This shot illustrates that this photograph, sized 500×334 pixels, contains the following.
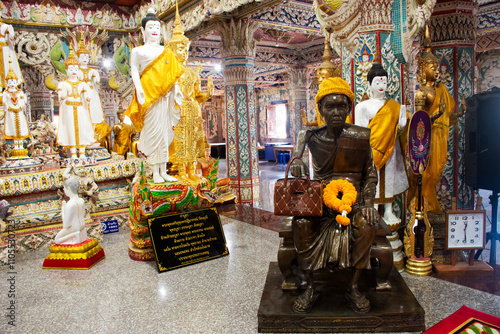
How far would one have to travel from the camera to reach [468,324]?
237cm

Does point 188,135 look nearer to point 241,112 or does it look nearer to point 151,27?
point 151,27

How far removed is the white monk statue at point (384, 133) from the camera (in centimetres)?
325

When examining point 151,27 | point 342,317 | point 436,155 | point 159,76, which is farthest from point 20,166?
point 436,155

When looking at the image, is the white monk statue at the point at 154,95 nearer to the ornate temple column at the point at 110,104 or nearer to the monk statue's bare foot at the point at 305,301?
the monk statue's bare foot at the point at 305,301

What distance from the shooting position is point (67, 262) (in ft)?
12.2

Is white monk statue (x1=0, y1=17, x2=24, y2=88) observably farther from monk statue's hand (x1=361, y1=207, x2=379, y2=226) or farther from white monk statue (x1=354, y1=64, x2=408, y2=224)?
monk statue's hand (x1=361, y1=207, x2=379, y2=226)

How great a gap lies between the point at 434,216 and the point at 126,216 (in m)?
3.98

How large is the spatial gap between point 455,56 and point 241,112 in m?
3.84

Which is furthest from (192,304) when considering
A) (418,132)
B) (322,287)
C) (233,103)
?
(233,103)

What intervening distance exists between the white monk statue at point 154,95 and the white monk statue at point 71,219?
826mm

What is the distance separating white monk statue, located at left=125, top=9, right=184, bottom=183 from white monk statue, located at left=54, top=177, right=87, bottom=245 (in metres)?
0.83

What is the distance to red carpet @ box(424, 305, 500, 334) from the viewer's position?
2307 millimetres

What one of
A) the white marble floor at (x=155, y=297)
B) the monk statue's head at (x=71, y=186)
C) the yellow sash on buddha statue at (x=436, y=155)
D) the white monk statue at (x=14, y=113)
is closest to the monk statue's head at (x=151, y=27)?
the monk statue's head at (x=71, y=186)

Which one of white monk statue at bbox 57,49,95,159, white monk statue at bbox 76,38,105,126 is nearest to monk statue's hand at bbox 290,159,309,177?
white monk statue at bbox 57,49,95,159
